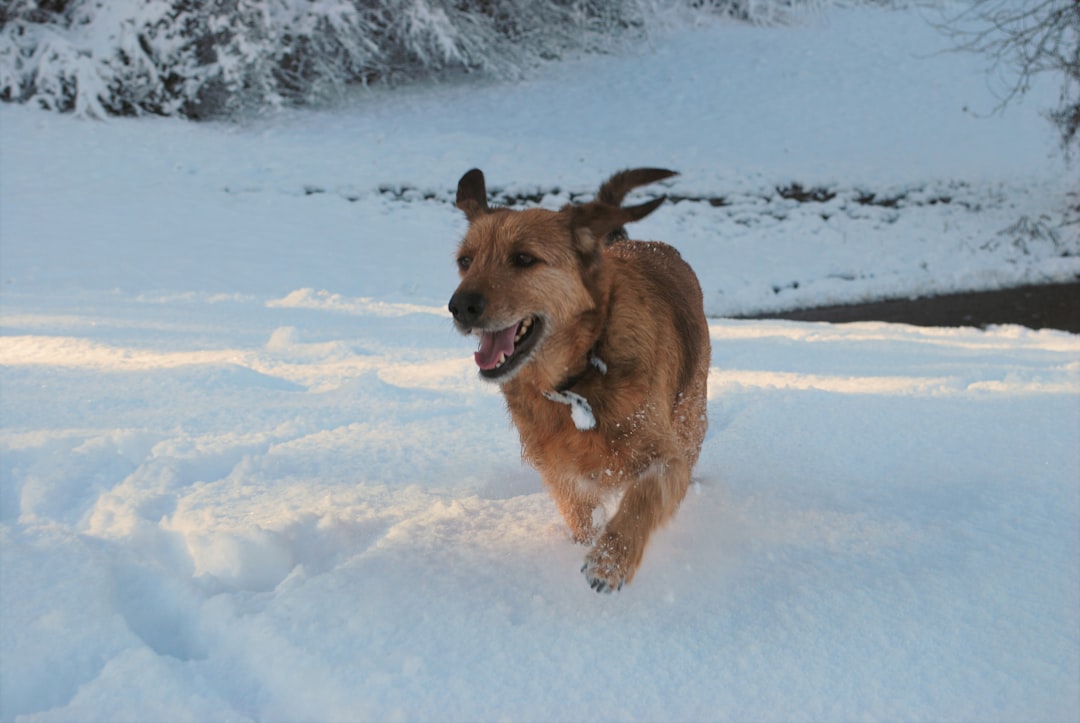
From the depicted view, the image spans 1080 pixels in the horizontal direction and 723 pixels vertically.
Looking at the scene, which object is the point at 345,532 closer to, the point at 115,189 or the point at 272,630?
the point at 272,630

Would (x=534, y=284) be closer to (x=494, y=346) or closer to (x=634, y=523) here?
A: (x=494, y=346)

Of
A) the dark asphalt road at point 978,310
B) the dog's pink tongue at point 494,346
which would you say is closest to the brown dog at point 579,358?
the dog's pink tongue at point 494,346

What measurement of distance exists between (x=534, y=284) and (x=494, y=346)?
0.83 feet

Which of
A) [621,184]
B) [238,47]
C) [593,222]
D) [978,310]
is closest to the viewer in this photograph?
[593,222]

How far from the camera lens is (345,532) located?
3.40 m

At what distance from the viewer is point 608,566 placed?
2.92m

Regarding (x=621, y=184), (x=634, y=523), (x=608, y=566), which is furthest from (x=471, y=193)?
(x=608, y=566)

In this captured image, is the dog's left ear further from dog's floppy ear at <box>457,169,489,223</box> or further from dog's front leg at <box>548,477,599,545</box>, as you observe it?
dog's front leg at <box>548,477,599,545</box>

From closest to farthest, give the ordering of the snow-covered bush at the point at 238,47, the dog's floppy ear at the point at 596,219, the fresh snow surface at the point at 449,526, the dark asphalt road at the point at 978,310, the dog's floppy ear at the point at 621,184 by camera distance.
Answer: the fresh snow surface at the point at 449,526 → the dog's floppy ear at the point at 596,219 → the dog's floppy ear at the point at 621,184 → the dark asphalt road at the point at 978,310 → the snow-covered bush at the point at 238,47

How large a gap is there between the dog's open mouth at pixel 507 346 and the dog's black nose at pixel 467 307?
4.1 inches

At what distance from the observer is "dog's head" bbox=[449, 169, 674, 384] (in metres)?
3.12

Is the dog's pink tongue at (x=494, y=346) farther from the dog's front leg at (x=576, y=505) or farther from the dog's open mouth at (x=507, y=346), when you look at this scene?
the dog's front leg at (x=576, y=505)

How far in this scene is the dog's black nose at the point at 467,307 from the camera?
119 inches

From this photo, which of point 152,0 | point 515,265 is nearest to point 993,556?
point 515,265
